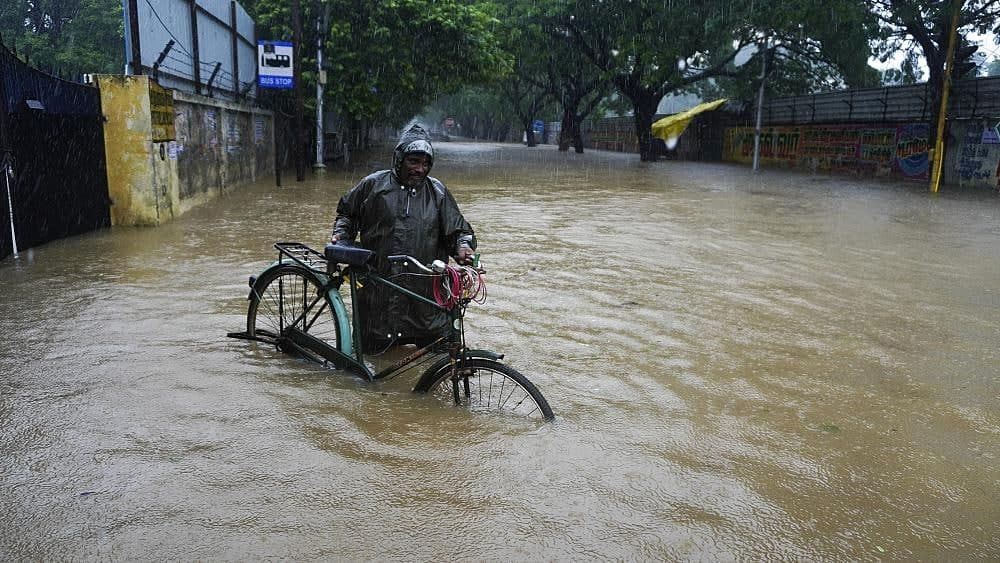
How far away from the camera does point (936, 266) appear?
28.5 ft

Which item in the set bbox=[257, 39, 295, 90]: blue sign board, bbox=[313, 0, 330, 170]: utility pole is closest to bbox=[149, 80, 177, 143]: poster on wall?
bbox=[257, 39, 295, 90]: blue sign board

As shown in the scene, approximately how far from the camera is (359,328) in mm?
4324

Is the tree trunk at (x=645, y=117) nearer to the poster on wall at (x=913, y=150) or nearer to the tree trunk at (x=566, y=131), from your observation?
the tree trunk at (x=566, y=131)

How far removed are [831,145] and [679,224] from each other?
1924 centimetres

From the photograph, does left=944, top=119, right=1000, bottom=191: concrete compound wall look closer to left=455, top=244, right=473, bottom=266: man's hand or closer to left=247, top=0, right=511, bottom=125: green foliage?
left=247, top=0, right=511, bottom=125: green foliage

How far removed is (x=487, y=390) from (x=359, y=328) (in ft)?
2.58

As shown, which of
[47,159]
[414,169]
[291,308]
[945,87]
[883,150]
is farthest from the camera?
[883,150]

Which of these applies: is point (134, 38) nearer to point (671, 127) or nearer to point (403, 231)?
point (403, 231)

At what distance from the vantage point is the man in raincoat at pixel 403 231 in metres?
4.48

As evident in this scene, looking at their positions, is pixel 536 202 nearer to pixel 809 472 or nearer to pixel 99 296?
pixel 99 296

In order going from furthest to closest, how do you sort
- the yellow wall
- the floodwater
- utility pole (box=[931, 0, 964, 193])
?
1. utility pole (box=[931, 0, 964, 193])
2. the yellow wall
3. the floodwater

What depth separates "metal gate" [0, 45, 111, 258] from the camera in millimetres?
7809

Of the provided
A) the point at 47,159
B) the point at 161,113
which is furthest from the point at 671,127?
the point at 47,159

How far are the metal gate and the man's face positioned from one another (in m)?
5.20
